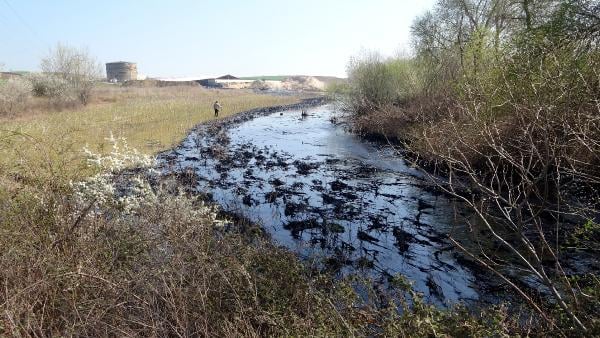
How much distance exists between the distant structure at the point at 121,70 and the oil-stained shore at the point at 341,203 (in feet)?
438

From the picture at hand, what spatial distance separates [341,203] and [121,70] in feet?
492

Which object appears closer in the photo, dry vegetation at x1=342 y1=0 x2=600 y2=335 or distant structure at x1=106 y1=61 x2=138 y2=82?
dry vegetation at x1=342 y1=0 x2=600 y2=335

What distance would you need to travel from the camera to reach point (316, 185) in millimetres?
15500

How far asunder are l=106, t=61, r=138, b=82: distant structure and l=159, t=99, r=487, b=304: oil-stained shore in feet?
438

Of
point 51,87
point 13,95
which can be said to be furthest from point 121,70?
point 13,95

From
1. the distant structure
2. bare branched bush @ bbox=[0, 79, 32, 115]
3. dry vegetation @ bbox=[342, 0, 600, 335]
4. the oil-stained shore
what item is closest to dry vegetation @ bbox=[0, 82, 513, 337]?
dry vegetation @ bbox=[342, 0, 600, 335]

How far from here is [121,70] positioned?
142m

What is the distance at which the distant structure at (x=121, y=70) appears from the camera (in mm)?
141625

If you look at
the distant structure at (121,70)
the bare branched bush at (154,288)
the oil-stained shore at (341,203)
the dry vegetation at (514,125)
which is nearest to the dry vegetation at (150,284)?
the bare branched bush at (154,288)

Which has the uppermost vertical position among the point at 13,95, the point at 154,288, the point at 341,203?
the point at 13,95

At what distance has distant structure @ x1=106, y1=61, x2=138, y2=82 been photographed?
465 feet

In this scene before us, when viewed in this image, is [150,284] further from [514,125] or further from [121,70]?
[121,70]

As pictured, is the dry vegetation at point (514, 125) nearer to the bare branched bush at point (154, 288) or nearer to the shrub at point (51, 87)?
the bare branched bush at point (154, 288)

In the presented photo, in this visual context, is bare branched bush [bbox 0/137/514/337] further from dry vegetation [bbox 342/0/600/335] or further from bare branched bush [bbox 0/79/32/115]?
bare branched bush [bbox 0/79/32/115]
